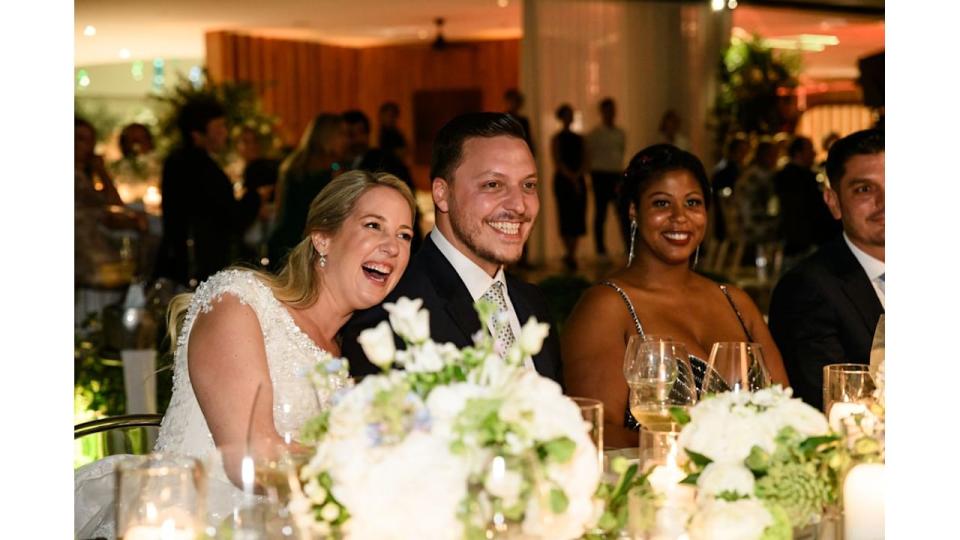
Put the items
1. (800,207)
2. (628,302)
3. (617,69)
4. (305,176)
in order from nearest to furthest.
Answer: (628,302)
(305,176)
(800,207)
(617,69)

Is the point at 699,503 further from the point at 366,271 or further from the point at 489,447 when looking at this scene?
the point at 366,271

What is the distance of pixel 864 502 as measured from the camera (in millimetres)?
1843

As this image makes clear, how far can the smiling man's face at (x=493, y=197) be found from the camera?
3.10m

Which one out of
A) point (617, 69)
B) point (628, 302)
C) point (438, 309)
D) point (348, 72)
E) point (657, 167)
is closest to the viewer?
point (438, 309)

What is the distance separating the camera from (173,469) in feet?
5.18

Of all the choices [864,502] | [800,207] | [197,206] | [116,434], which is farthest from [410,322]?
[800,207]

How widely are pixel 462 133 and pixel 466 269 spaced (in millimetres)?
325

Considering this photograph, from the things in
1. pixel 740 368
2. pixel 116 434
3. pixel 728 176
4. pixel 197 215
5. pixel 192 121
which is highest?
pixel 192 121

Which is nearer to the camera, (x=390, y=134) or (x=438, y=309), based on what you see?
(x=438, y=309)

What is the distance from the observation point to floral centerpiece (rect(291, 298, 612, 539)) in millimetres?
1466

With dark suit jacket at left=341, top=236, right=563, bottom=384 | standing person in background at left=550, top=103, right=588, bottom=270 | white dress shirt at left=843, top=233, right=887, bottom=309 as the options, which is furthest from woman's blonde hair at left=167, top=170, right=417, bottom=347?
standing person in background at left=550, top=103, right=588, bottom=270

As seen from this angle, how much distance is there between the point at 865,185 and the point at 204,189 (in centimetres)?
456

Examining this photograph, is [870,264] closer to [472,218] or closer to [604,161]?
[472,218]
